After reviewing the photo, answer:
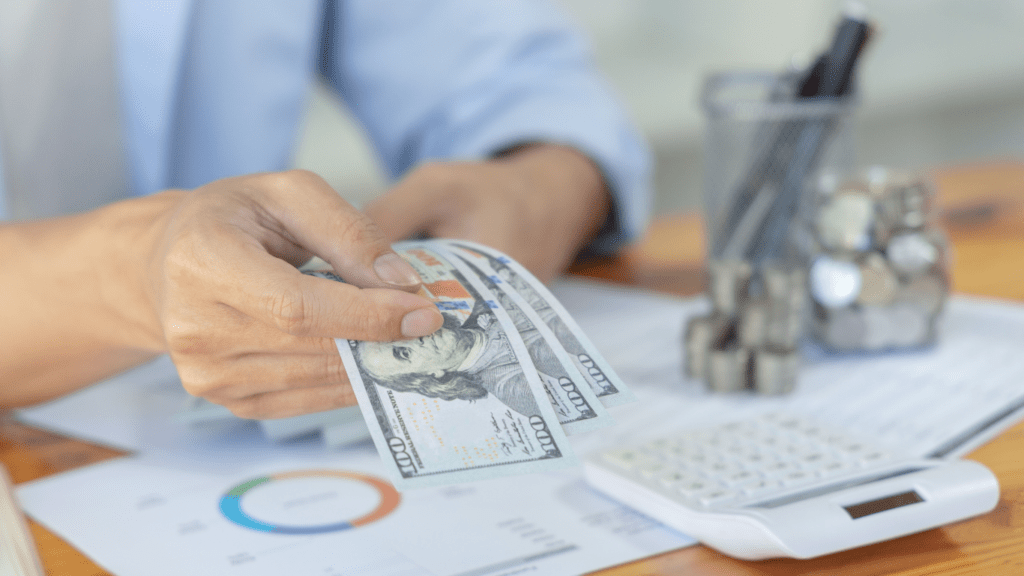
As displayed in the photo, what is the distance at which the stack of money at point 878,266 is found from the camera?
1.94 ft

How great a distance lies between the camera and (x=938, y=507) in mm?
366

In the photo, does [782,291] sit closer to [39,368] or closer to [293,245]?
[293,245]

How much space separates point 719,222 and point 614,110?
0.23 m

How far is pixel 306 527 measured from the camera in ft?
1.28

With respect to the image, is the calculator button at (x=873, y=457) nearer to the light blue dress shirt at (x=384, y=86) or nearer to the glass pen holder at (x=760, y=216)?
the glass pen holder at (x=760, y=216)

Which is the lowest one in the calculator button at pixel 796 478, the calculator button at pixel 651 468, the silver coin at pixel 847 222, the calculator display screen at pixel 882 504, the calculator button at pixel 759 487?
the calculator button at pixel 651 468

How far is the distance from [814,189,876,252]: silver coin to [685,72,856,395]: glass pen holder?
18mm

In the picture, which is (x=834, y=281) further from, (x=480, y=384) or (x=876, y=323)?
(x=480, y=384)

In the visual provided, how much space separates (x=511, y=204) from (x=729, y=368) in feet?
0.71

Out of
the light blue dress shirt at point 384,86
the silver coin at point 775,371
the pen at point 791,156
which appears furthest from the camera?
the light blue dress shirt at point 384,86

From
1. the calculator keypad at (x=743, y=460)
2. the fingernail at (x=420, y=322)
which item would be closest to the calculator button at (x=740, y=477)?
the calculator keypad at (x=743, y=460)

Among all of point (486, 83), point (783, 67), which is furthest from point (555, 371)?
point (783, 67)

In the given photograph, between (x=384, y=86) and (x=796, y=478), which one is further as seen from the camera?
(x=384, y=86)

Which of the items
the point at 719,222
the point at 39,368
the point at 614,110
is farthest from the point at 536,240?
the point at 39,368
